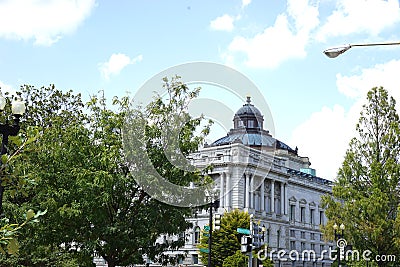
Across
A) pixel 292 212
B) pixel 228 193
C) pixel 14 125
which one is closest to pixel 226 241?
pixel 228 193

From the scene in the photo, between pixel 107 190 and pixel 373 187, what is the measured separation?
19.4m

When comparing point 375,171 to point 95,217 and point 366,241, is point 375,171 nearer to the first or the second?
point 366,241

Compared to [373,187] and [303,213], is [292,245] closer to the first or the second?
[303,213]

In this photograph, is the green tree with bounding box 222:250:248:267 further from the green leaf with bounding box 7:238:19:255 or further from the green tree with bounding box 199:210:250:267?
A: the green leaf with bounding box 7:238:19:255

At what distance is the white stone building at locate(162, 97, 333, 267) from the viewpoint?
67.6 meters

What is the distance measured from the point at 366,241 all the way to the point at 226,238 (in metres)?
19.6

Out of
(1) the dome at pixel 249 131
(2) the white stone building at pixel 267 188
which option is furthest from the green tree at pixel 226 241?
(1) the dome at pixel 249 131

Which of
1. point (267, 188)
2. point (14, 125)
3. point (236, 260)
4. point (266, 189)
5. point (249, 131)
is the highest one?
point (249, 131)

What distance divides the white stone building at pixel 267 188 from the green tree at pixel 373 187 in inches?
892

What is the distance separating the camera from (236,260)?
48781 mm

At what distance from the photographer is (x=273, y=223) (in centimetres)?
7344

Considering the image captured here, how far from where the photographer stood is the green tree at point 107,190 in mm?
25156

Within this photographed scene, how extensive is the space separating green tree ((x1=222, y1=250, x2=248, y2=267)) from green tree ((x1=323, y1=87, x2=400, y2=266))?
1220 cm

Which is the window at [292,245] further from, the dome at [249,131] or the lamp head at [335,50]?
the lamp head at [335,50]
